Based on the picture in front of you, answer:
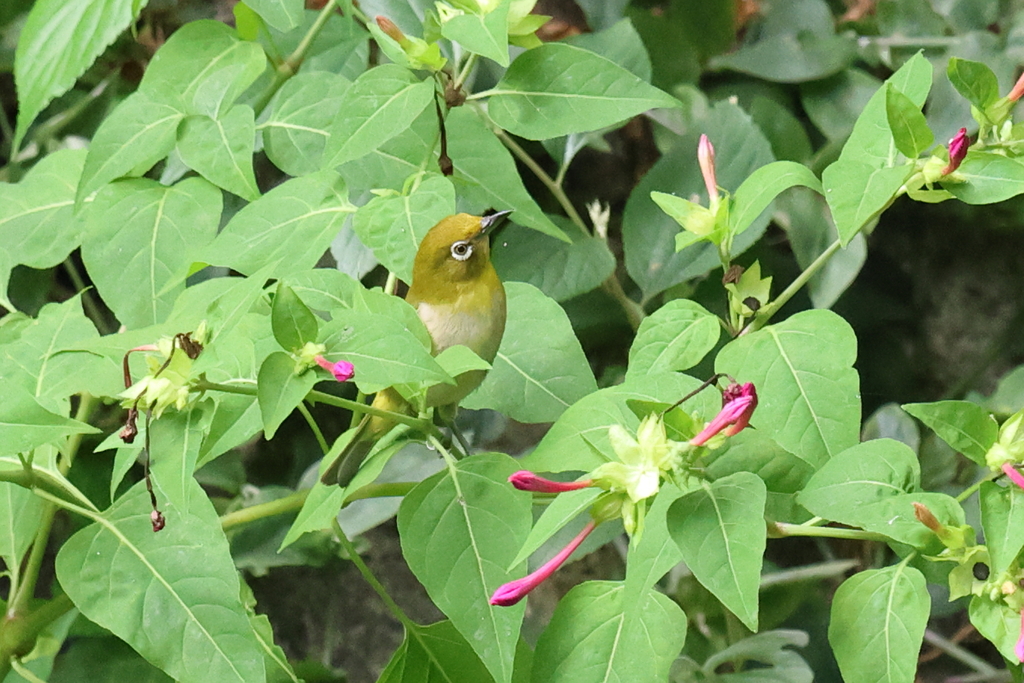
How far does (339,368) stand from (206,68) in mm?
492

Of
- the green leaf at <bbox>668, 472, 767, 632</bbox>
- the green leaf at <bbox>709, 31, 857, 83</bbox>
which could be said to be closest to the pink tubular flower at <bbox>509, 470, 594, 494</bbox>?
the green leaf at <bbox>668, 472, 767, 632</bbox>

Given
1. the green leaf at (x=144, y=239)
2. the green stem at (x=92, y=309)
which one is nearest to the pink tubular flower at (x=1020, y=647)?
the green leaf at (x=144, y=239)

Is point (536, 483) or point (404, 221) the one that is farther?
point (404, 221)

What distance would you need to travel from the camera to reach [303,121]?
76 cm

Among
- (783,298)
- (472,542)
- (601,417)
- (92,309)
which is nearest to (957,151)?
(783,298)

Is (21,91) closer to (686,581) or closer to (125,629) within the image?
(125,629)

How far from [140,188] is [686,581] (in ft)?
2.33

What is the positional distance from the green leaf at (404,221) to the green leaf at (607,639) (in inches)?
9.6

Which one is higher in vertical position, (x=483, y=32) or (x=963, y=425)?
(x=483, y=32)

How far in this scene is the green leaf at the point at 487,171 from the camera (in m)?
0.67

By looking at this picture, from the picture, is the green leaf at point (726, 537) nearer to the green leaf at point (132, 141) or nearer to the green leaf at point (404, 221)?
the green leaf at point (404, 221)

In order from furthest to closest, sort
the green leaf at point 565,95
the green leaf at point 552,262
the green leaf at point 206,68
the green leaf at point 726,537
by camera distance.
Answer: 1. the green leaf at point 552,262
2. the green leaf at point 206,68
3. the green leaf at point 565,95
4. the green leaf at point 726,537

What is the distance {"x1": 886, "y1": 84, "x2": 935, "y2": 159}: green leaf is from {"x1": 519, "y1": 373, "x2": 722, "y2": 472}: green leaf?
0.61ft

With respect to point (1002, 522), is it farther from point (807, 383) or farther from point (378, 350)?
point (378, 350)
